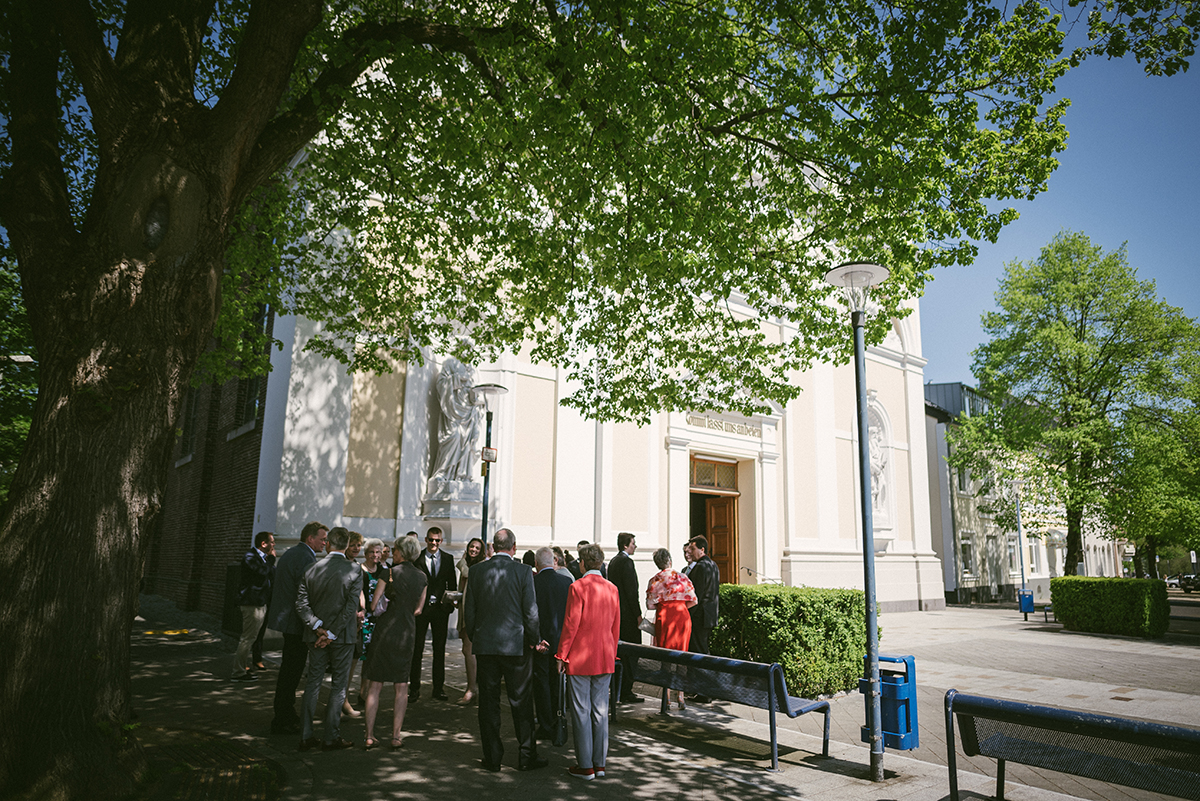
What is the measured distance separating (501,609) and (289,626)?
7.53ft

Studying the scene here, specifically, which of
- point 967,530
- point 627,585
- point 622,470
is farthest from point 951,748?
point 967,530

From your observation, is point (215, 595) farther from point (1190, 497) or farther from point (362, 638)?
point (1190, 497)

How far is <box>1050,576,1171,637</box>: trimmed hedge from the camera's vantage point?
666 inches

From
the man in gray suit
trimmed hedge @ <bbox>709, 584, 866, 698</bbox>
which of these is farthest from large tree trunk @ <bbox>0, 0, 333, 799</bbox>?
trimmed hedge @ <bbox>709, 584, 866, 698</bbox>

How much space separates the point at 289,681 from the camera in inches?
254

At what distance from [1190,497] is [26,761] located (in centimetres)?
2937

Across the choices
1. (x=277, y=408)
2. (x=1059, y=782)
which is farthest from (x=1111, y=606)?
(x=277, y=408)

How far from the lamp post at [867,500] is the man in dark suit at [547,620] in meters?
2.66

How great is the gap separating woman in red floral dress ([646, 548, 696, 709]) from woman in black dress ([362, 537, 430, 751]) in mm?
3087

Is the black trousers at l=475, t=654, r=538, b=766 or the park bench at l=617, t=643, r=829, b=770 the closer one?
the black trousers at l=475, t=654, r=538, b=766

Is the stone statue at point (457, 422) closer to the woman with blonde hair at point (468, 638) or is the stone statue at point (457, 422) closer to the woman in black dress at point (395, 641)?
the woman with blonde hair at point (468, 638)

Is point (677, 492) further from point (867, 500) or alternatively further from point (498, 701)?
point (498, 701)

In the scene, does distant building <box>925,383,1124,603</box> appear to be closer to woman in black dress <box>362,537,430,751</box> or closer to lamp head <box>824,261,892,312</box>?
lamp head <box>824,261,892,312</box>

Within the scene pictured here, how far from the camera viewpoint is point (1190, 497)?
75.0 ft
